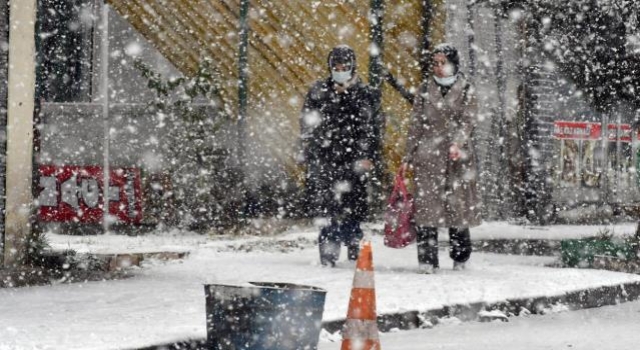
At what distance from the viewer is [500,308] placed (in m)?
8.51

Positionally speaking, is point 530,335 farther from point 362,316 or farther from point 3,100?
point 3,100

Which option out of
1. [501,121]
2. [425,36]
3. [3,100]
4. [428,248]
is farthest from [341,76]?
[501,121]

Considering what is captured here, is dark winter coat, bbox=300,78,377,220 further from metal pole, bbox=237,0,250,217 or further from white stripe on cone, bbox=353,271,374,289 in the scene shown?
white stripe on cone, bbox=353,271,374,289

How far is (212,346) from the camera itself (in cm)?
604

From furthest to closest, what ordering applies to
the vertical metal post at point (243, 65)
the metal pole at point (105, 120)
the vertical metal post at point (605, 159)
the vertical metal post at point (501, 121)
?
1. the vertical metal post at point (605, 159)
2. the vertical metal post at point (501, 121)
3. the vertical metal post at point (243, 65)
4. the metal pole at point (105, 120)

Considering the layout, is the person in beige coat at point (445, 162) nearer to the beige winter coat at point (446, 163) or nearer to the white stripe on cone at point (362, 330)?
the beige winter coat at point (446, 163)

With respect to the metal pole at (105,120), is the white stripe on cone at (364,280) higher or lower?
lower

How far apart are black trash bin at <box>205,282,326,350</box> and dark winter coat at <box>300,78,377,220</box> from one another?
4781 mm

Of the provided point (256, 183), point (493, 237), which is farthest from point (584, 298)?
point (256, 183)

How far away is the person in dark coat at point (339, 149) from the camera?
35.2 ft

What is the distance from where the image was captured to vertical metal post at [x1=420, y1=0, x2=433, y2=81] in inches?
633

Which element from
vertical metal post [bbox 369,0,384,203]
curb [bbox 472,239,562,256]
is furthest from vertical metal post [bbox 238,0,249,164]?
curb [bbox 472,239,562,256]

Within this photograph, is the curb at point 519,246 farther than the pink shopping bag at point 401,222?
Yes

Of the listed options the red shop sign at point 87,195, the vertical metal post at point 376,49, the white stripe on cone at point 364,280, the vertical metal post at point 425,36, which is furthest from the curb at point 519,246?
the white stripe on cone at point 364,280
